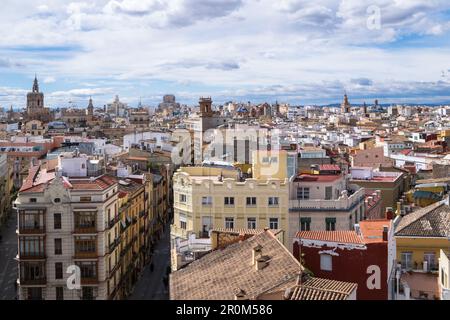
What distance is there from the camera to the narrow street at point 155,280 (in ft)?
99.3

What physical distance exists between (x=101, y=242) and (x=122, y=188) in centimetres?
749

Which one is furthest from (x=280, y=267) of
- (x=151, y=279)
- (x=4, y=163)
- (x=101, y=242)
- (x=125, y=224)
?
(x=4, y=163)

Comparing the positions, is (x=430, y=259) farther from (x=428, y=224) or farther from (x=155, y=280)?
(x=155, y=280)

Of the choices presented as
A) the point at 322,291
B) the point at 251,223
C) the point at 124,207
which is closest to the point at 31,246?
the point at 124,207

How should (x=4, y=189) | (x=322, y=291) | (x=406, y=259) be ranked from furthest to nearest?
(x=4, y=189), (x=406, y=259), (x=322, y=291)

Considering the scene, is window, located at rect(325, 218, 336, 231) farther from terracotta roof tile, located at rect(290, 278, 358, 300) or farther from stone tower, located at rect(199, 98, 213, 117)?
stone tower, located at rect(199, 98, 213, 117)

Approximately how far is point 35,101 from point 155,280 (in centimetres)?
9897

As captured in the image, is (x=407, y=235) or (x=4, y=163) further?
(x=4, y=163)

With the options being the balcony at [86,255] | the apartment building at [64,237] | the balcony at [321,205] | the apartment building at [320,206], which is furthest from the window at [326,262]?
the balcony at [86,255]

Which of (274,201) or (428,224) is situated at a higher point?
(274,201)

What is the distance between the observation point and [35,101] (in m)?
125

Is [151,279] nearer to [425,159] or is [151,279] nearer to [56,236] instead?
[56,236]

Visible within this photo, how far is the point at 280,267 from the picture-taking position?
15.6 m
